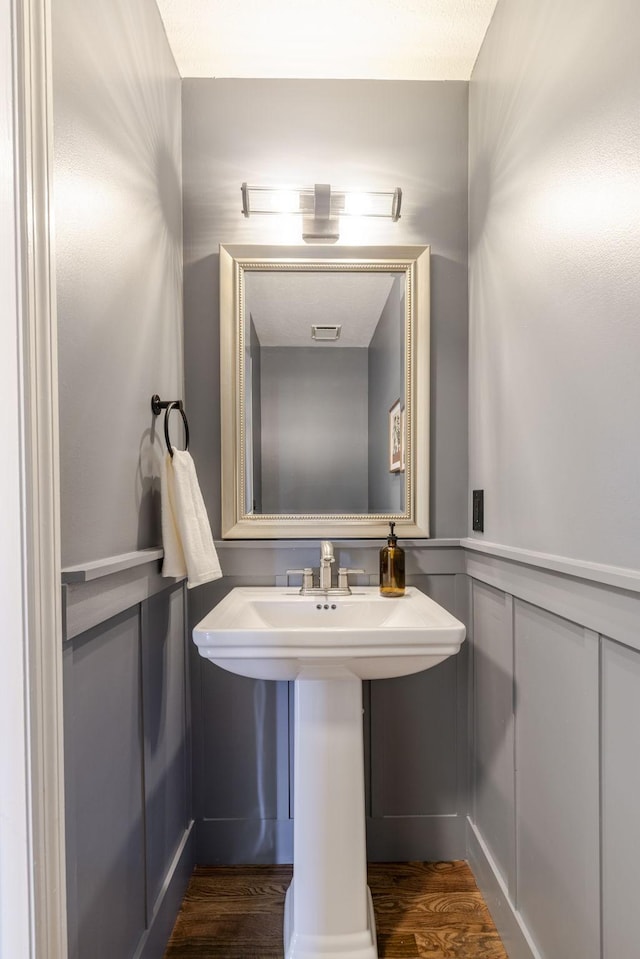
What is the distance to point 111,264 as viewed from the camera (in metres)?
1.09

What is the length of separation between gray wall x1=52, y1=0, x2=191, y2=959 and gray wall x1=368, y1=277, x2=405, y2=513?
581 millimetres

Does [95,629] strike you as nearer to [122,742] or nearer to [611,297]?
[122,742]

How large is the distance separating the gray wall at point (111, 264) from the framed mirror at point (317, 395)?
0.24 metres

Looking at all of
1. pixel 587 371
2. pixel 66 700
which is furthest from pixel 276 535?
pixel 587 371

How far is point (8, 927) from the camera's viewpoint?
779mm

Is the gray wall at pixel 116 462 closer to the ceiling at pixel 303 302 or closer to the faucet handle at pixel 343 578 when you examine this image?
the ceiling at pixel 303 302

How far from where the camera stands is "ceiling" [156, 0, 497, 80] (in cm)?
143

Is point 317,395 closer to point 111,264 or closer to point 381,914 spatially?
point 111,264

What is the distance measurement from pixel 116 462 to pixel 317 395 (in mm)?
713

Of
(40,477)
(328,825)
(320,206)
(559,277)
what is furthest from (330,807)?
(320,206)

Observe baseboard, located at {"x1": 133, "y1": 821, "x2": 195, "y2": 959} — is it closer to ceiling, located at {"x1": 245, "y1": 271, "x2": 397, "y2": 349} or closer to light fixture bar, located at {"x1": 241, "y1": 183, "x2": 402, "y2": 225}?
ceiling, located at {"x1": 245, "y1": 271, "x2": 397, "y2": 349}

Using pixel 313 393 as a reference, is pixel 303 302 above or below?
above

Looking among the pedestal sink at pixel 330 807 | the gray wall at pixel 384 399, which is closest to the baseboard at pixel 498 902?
the pedestal sink at pixel 330 807

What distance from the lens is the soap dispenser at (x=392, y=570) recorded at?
1534 millimetres
